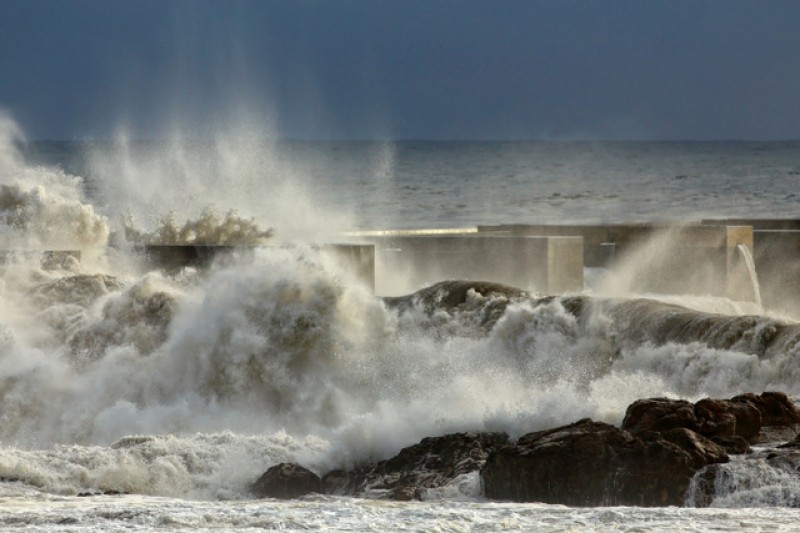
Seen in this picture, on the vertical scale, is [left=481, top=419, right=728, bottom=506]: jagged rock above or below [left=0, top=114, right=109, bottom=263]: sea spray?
below

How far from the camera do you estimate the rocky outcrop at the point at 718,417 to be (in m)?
10.0

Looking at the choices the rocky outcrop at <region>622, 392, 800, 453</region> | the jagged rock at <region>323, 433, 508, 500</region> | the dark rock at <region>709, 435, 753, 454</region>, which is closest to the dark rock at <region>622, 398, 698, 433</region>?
the rocky outcrop at <region>622, 392, 800, 453</region>

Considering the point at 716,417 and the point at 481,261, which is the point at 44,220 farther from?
the point at 716,417

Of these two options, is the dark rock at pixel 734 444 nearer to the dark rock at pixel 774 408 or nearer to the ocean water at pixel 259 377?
the ocean water at pixel 259 377

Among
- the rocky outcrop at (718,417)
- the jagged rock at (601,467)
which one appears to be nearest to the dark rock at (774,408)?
the rocky outcrop at (718,417)

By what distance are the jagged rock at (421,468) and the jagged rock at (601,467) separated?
90cm

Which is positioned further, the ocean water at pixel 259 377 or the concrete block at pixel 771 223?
the concrete block at pixel 771 223

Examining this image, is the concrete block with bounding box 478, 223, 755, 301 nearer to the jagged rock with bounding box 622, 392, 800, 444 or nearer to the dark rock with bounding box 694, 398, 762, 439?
the jagged rock with bounding box 622, 392, 800, 444

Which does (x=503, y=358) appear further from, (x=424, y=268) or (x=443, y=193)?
(x=443, y=193)

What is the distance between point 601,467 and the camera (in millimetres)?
9266

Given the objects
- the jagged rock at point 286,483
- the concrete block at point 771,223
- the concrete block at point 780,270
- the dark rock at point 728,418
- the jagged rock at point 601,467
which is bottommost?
the jagged rock at point 286,483

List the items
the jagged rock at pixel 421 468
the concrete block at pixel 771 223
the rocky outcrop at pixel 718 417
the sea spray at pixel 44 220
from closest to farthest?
the rocky outcrop at pixel 718 417 → the jagged rock at pixel 421 468 → the sea spray at pixel 44 220 → the concrete block at pixel 771 223

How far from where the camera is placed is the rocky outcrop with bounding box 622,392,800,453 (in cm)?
1004

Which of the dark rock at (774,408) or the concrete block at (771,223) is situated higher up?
the concrete block at (771,223)
